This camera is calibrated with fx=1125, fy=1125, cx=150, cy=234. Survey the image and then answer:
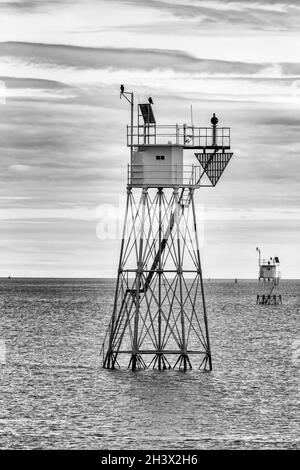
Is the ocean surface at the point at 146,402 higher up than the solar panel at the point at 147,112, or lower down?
lower down

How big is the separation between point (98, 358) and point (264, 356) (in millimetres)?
12981

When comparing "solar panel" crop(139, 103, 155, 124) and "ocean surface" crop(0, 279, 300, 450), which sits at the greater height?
"solar panel" crop(139, 103, 155, 124)

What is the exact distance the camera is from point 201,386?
5594cm

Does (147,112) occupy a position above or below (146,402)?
above

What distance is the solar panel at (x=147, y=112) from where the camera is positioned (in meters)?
57.7

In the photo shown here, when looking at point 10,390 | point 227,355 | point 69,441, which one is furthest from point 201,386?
→ point 227,355

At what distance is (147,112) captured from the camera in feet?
190

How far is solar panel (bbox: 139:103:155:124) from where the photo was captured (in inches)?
2273

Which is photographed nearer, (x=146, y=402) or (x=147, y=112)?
(x=146, y=402)

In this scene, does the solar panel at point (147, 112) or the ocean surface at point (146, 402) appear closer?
the ocean surface at point (146, 402)

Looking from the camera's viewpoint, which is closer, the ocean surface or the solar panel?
the ocean surface
